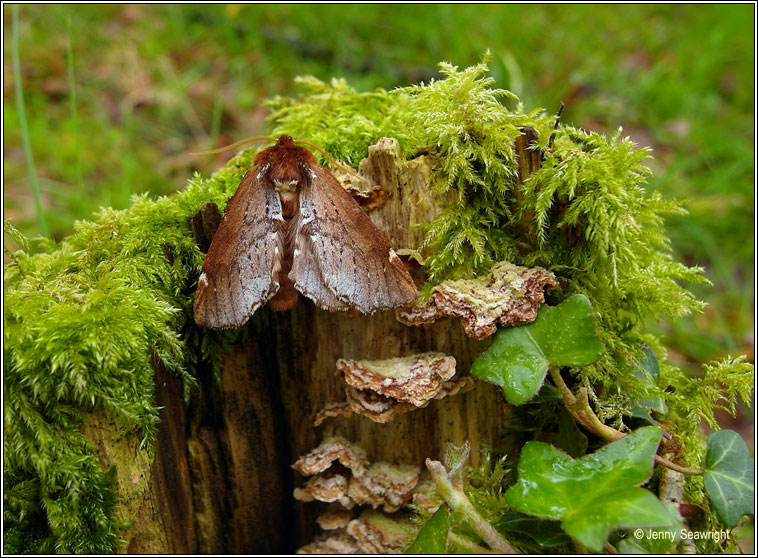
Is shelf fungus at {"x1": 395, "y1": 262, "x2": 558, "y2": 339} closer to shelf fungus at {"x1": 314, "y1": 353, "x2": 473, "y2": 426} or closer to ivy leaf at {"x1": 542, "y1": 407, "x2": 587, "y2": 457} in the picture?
shelf fungus at {"x1": 314, "y1": 353, "x2": 473, "y2": 426}

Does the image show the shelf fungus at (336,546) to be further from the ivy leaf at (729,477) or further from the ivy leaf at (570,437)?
the ivy leaf at (729,477)

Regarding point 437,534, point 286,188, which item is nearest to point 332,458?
point 437,534

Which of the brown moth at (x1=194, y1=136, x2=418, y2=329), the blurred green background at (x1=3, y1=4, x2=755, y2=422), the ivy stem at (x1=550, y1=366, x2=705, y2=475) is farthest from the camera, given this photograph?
the blurred green background at (x1=3, y1=4, x2=755, y2=422)

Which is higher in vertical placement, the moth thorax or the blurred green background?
the blurred green background

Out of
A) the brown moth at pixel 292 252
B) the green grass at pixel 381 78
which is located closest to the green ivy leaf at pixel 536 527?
the brown moth at pixel 292 252

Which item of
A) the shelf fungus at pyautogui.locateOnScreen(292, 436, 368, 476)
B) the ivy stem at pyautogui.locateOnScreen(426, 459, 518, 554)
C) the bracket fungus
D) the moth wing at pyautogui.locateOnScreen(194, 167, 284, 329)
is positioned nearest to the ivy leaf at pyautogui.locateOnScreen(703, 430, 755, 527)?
the ivy stem at pyautogui.locateOnScreen(426, 459, 518, 554)

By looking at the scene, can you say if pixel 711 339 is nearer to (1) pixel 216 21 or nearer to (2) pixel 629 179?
(2) pixel 629 179

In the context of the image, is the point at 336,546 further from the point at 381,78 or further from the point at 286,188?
the point at 381,78
